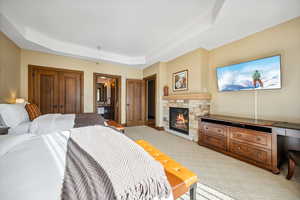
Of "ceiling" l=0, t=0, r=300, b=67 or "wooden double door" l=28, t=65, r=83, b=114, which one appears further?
"wooden double door" l=28, t=65, r=83, b=114

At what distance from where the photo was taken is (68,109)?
13.4 ft

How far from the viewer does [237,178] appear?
5.67 feet

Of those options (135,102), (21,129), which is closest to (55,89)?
(21,129)

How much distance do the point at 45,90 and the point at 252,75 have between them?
557 centimetres

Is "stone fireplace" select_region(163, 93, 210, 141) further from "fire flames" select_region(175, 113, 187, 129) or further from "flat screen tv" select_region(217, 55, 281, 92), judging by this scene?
"flat screen tv" select_region(217, 55, 281, 92)

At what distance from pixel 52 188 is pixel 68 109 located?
4244 millimetres

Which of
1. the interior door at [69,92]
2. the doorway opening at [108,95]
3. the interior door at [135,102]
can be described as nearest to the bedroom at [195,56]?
the interior door at [69,92]

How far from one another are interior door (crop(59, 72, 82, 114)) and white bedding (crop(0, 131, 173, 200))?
3577mm

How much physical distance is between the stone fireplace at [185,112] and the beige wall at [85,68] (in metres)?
1.98

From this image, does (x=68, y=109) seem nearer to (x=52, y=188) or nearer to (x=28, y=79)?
(x=28, y=79)

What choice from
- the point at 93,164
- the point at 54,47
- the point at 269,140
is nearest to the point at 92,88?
the point at 54,47

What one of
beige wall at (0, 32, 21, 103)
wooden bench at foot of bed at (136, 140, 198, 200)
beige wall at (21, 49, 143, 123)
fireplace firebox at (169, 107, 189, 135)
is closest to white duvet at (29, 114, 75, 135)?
beige wall at (0, 32, 21, 103)

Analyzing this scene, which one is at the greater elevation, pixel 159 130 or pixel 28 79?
pixel 28 79

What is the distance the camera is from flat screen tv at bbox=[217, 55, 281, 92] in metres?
2.14
